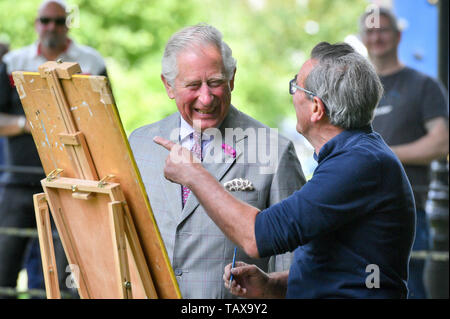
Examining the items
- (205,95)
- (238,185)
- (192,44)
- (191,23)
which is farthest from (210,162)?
(191,23)

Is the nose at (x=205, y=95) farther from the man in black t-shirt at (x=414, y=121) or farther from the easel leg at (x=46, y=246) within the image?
the man in black t-shirt at (x=414, y=121)

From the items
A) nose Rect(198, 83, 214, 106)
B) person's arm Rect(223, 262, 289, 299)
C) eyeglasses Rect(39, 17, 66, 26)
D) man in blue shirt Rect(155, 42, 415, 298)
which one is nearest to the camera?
man in blue shirt Rect(155, 42, 415, 298)

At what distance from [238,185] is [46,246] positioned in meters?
0.68

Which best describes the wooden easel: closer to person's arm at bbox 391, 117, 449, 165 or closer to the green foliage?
person's arm at bbox 391, 117, 449, 165

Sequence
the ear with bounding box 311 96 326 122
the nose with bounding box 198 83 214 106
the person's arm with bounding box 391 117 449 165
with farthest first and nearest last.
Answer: the person's arm with bounding box 391 117 449 165 → the nose with bounding box 198 83 214 106 → the ear with bounding box 311 96 326 122

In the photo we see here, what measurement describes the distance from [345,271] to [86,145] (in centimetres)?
86

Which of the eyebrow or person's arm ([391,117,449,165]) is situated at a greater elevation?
the eyebrow

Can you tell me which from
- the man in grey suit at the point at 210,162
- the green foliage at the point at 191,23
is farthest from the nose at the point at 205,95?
the green foliage at the point at 191,23

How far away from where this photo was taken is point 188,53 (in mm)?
2377

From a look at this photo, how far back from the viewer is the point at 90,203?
2.12 metres

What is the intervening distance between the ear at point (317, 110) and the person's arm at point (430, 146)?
212cm

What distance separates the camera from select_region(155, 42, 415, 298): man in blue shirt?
5.83 feet

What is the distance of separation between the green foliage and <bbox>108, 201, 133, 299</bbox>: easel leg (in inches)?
301

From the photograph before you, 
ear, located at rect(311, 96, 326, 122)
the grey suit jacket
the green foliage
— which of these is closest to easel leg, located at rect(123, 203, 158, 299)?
the grey suit jacket
